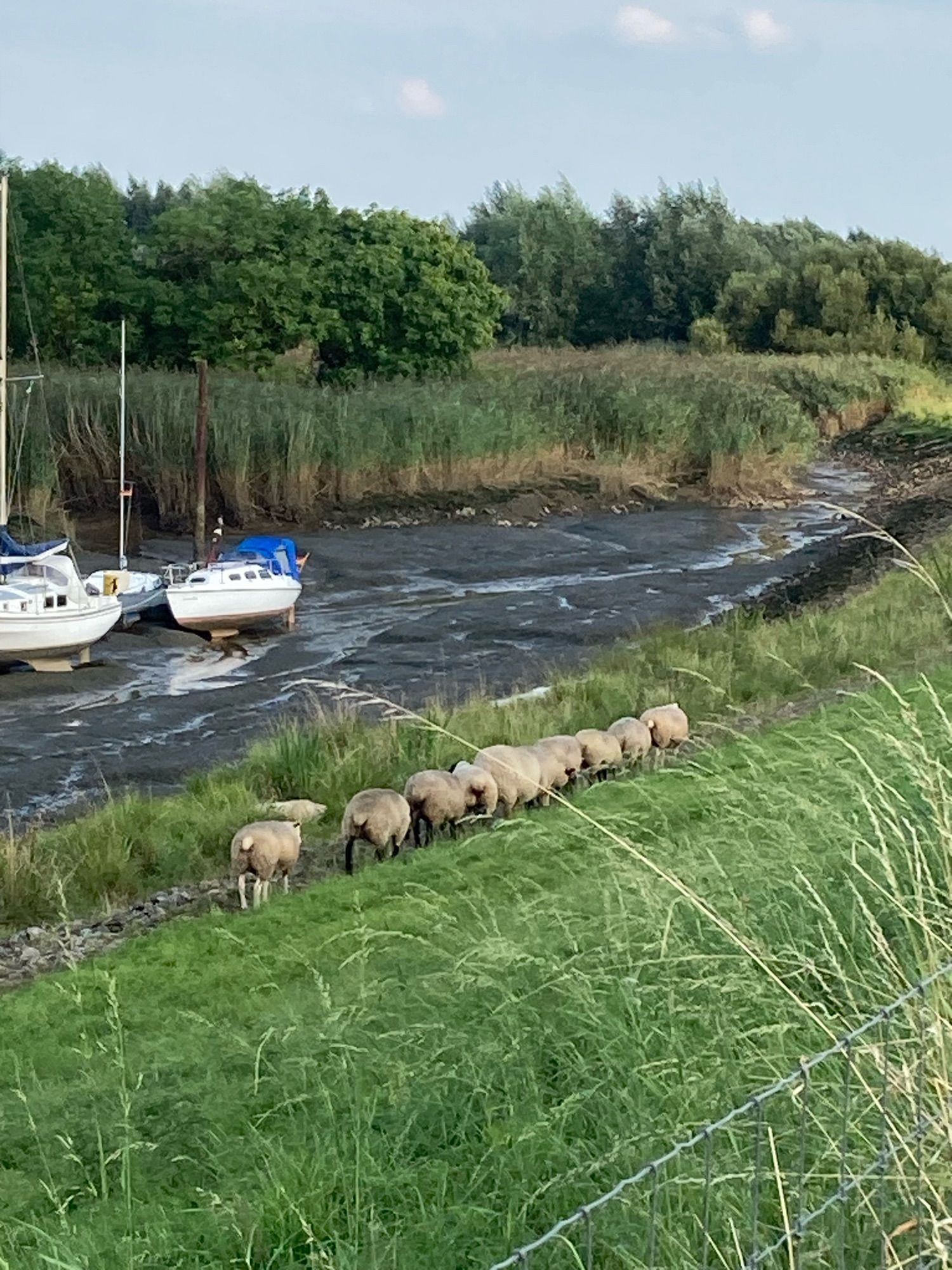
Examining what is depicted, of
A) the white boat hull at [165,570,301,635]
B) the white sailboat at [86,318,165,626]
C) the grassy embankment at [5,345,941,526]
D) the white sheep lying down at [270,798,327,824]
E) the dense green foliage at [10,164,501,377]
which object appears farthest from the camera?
the dense green foliage at [10,164,501,377]

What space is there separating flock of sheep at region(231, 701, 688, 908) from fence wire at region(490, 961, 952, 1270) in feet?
16.9

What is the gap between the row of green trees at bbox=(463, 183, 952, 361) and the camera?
72.2 meters

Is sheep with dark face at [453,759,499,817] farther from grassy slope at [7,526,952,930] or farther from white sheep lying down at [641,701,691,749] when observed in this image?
white sheep lying down at [641,701,691,749]

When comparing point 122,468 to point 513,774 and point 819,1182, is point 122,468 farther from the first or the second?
point 819,1182

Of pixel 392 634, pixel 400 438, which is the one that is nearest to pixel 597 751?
pixel 392 634

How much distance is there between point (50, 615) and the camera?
23734 millimetres

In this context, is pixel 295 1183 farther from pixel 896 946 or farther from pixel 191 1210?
pixel 896 946

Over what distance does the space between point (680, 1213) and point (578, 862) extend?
5.02 metres

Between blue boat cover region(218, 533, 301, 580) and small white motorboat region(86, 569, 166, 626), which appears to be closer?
small white motorboat region(86, 569, 166, 626)

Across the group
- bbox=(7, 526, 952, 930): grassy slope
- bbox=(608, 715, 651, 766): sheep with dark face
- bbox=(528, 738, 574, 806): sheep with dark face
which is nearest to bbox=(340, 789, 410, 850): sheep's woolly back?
bbox=(528, 738, 574, 806): sheep with dark face

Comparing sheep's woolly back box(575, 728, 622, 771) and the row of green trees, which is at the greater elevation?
the row of green trees

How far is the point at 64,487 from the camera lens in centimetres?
3809

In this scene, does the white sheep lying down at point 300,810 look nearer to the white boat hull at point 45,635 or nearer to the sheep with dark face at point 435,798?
the sheep with dark face at point 435,798

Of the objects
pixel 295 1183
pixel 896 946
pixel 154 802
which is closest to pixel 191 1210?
pixel 295 1183
